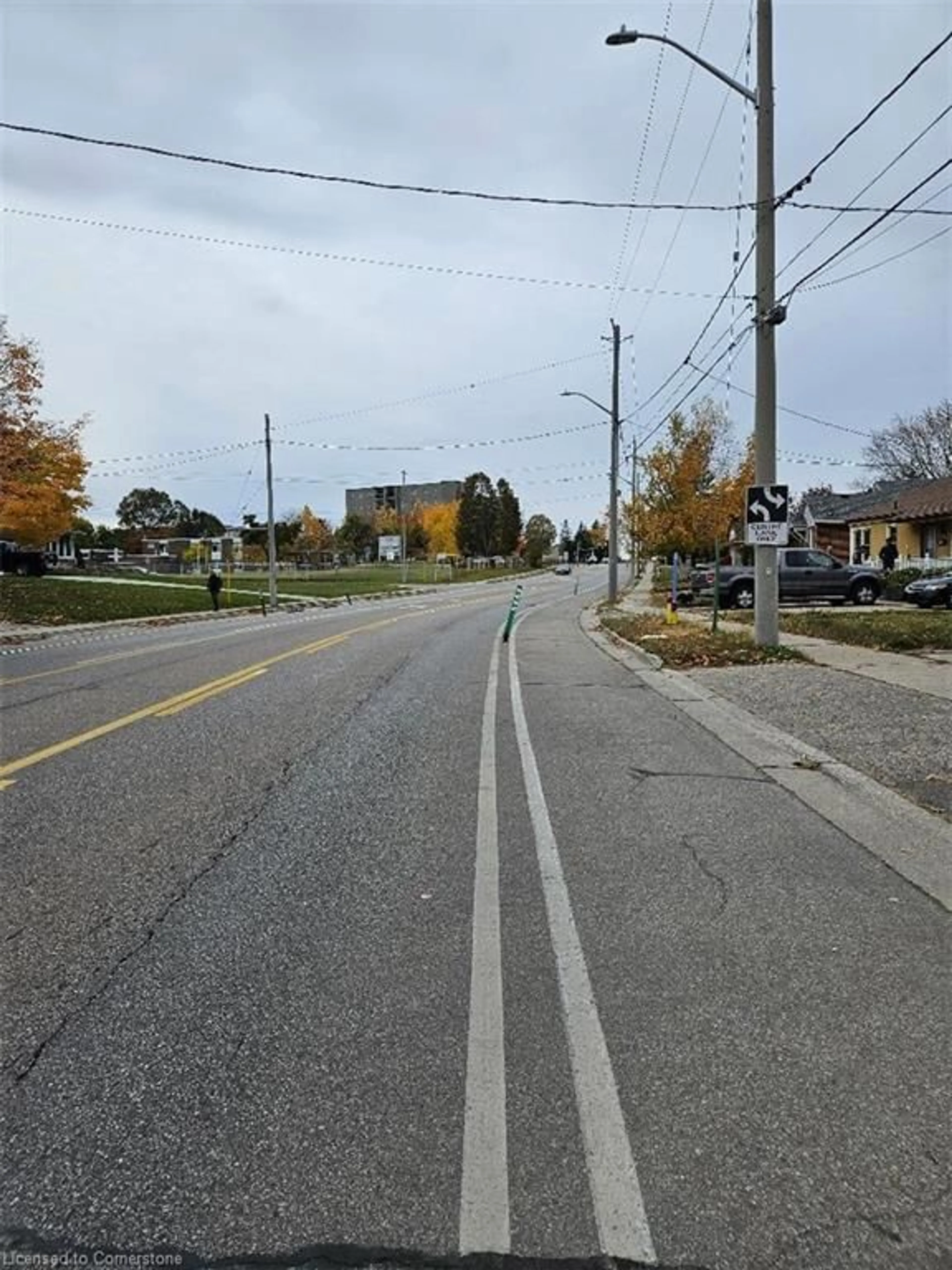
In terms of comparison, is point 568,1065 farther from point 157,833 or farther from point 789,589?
point 789,589

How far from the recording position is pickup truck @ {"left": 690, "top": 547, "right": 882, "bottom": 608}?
1190 inches

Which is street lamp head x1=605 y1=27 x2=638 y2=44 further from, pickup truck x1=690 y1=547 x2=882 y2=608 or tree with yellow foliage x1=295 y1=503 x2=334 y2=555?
tree with yellow foliage x1=295 y1=503 x2=334 y2=555

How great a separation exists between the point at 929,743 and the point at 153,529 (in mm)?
159987

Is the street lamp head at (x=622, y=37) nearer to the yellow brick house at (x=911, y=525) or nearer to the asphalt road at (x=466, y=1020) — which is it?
the asphalt road at (x=466, y=1020)

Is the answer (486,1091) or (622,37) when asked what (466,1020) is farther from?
(622,37)

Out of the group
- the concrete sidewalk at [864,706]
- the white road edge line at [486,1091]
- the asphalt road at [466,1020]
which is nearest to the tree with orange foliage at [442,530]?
the concrete sidewalk at [864,706]

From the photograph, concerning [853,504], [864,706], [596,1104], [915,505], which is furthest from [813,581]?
[853,504]

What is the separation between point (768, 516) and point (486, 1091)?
13863 mm

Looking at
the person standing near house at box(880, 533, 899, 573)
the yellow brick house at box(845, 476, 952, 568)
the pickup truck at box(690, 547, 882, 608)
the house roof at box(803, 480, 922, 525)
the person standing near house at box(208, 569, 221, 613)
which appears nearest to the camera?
the pickup truck at box(690, 547, 882, 608)

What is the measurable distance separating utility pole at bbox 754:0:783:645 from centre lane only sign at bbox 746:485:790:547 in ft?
0.79

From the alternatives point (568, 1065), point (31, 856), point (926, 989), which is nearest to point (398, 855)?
point (31, 856)

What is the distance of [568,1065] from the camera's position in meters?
3.23

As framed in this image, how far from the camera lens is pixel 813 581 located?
99.0 feet

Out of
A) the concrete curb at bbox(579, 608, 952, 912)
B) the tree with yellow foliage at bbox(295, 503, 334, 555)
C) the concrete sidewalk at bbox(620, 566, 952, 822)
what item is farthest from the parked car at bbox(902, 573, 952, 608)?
the tree with yellow foliage at bbox(295, 503, 334, 555)
